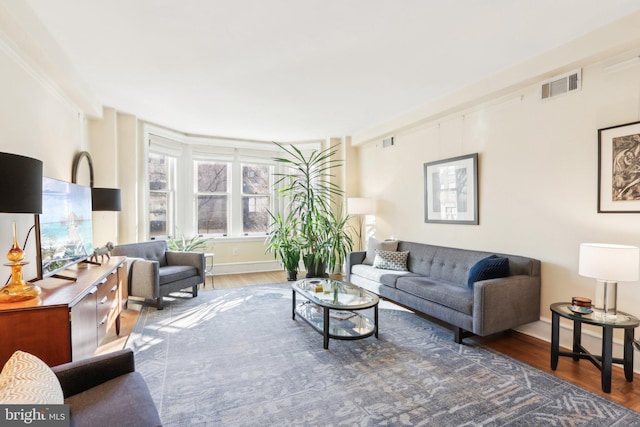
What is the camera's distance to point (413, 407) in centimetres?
208

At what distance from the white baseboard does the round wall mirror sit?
519cm

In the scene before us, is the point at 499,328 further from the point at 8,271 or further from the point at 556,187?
the point at 8,271

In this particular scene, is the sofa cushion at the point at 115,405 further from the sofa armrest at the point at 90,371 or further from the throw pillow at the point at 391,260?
the throw pillow at the point at 391,260

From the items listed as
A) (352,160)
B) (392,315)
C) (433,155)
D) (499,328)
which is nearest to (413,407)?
(499,328)

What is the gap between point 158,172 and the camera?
18.1 ft

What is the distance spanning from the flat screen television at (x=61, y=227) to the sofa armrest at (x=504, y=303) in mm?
3447

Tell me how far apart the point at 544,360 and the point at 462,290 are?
85cm

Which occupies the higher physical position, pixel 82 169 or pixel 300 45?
pixel 300 45

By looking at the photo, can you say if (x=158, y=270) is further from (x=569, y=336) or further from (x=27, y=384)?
(x=569, y=336)

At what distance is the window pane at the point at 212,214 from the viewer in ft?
20.2

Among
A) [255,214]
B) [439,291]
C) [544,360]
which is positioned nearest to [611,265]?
[544,360]

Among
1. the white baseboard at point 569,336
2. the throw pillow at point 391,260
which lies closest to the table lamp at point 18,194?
the throw pillow at point 391,260

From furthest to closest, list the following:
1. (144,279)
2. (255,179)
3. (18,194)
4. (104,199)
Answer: (255,179)
(144,279)
(104,199)
(18,194)

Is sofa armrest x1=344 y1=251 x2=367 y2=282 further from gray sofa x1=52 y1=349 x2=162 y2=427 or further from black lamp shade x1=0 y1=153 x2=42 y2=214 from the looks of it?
black lamp shade x1=0 y1=153 x2=42 y2=214
